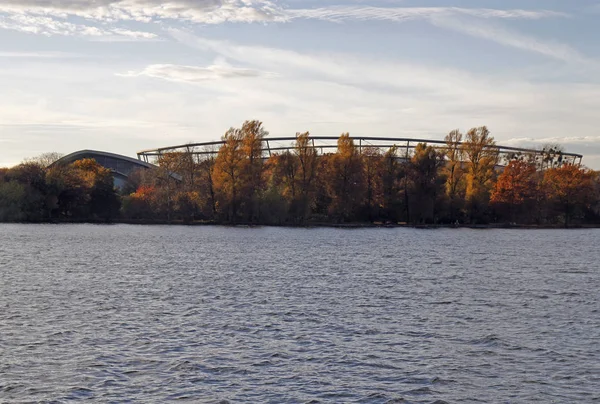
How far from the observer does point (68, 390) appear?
2005cm

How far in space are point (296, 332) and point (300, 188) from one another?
96.2 metres

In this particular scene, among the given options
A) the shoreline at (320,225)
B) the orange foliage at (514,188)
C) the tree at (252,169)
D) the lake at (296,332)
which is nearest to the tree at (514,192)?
the orange foliage at (514,188)

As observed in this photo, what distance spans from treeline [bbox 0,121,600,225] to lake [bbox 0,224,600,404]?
66.9 m

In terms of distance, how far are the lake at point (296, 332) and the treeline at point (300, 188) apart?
6694 cm

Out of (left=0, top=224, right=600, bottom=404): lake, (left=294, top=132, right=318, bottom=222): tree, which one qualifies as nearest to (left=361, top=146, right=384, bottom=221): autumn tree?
(left=294, top=132, right=318, bottom=222): tree

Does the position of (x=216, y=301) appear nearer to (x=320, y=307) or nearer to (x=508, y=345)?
(x=320, y=307)

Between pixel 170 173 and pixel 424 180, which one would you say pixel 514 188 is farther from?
pixel 170 173

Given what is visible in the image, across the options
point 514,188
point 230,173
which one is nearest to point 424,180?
point 514,188

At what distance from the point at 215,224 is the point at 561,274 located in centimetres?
8096

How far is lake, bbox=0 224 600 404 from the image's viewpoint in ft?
68.3

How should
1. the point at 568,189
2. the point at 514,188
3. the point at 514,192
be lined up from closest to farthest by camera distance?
the point at 514,188, the point at 514,192, the point at 568,189

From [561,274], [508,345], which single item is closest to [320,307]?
[508,345]

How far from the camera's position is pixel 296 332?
2830 centimetres

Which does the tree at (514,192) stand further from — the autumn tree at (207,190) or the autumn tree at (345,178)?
the autumn tree at (207,190)
